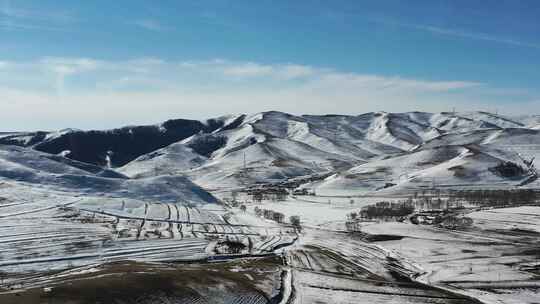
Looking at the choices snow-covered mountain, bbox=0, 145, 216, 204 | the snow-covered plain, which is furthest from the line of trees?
snow-covered mountain, bbox=0, 145, 216, 204

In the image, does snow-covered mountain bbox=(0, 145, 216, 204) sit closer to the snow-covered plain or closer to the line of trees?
the snow-covered plain

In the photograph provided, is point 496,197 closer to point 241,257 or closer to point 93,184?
point 241,257

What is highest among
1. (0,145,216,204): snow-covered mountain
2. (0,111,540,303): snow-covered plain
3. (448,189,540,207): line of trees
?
(0,145,216,204): snow-covered mountain

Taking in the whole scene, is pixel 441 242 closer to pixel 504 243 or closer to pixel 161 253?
pixel 504 243

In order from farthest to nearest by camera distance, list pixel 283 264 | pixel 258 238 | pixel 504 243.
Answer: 1. pixel 258 238
2. pixel 504 243
3. pixel 283 264

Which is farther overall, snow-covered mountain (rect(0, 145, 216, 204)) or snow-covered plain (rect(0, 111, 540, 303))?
snow-covered mountain (rect(0, 145, 216, 204))

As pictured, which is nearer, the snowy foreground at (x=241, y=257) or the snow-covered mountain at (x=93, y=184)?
the snowy foreground at (x=241, y=257)

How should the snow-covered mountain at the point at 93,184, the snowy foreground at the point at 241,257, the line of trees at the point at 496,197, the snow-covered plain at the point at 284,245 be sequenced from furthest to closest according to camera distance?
the line of trees at the point at 496,197, the snow-covered mountain at the point at 93,184, the snow-covered plain at the point at 284,245, the snowy foreground at the point at 241,257

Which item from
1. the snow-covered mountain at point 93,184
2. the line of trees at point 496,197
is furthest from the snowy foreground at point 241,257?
the line of trees at point 496,197

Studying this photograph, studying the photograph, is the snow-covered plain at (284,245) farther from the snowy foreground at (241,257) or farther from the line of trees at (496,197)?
the line of trees at (496,197)

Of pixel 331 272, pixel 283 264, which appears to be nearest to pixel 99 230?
pixel 283 264

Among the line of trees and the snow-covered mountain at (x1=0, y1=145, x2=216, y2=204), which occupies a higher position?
the snow-covered mountain at (x1=0, y1=145, x2=216, y2=204)
